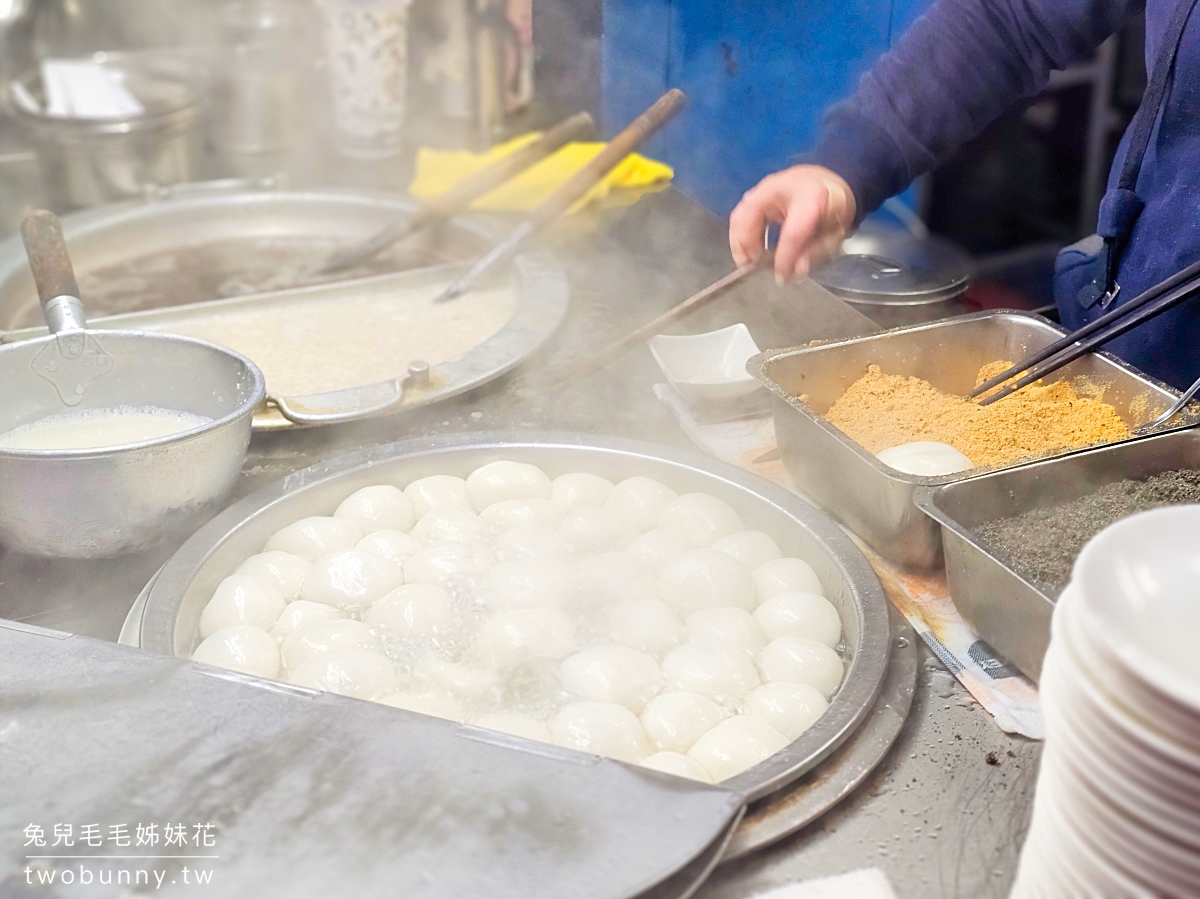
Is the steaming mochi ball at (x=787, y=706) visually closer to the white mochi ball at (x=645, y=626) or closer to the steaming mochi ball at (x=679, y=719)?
the steaming mochi ball at (x=679, y=719)

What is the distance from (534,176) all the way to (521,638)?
7.38 ft

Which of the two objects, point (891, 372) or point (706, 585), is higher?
point (891, 372)

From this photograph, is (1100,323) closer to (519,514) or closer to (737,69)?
(519,514)

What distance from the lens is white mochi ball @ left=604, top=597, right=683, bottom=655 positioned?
1.65 meters

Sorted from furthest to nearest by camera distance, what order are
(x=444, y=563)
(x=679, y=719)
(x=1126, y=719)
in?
(x=444, y=563), (x=679, y=719), (x=1126, y=719)

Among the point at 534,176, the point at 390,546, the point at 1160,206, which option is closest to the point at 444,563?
→ the point at 390,546

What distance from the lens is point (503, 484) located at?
1.98 meters

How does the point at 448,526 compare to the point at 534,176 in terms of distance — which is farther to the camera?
the point at 534,176

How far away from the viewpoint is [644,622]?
166 centimetres

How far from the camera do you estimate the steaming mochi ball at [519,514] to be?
192 centimetres

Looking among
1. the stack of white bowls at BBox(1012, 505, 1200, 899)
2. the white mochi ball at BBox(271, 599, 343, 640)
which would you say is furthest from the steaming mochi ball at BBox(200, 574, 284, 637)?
the stack of white bowls at BBox(1012, 505, 1200, 899)

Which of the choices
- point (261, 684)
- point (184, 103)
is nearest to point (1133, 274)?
point (261, 684)

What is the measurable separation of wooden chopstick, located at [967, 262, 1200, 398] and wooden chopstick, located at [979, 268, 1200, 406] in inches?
0.5

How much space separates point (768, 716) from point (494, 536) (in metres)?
0.67
